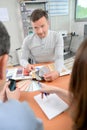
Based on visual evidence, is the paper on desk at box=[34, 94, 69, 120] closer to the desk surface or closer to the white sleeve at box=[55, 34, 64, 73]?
the desk surface

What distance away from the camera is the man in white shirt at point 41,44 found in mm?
1522

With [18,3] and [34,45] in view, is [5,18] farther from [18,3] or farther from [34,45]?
[34,45]

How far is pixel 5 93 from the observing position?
0.88 metres

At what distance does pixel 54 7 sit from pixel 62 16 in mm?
326

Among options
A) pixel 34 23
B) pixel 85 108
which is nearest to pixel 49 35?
pixel 34 23

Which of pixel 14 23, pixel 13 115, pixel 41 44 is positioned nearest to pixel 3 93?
pixel 13 115

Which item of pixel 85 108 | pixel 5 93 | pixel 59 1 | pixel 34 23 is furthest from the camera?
pixel 59 1

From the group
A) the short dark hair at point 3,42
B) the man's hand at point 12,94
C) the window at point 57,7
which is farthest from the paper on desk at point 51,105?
the window at point 57,7

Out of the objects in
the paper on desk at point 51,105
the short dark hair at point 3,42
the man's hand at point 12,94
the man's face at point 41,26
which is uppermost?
the man's face at point 41,26

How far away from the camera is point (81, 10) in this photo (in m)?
3.19

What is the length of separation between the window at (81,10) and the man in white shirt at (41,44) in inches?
72.3

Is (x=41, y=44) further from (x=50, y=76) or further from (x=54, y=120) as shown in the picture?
(x=54, y=120)

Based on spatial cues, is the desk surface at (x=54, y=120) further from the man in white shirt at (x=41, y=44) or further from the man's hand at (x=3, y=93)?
the man in white shirt at (x=41, y=44)

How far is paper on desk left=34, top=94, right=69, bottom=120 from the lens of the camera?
84 cm
